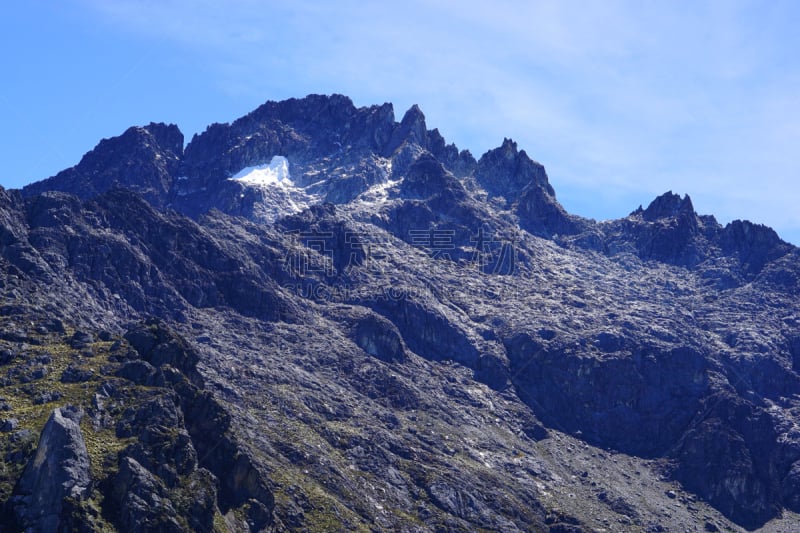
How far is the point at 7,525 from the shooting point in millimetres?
135750

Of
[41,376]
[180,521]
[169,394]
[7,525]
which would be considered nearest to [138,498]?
[180,521]

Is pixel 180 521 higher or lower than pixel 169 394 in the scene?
lower

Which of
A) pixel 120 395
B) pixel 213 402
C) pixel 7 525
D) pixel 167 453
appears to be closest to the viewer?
pixel 7 525

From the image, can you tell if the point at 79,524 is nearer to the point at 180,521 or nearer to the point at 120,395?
the point at 180,521

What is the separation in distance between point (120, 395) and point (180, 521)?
114 feet

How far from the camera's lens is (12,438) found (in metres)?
152

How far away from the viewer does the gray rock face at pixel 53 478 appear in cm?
13712

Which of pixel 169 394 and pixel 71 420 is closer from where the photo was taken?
pixel 71 420

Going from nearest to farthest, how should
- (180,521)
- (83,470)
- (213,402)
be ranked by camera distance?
(83,470) < (180,521) < (213,402)

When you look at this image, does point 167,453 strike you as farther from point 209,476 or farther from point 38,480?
point 38,480

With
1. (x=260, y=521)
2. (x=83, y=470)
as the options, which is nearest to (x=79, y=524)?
(x=83, y=470)

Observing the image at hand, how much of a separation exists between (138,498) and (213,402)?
4384cm

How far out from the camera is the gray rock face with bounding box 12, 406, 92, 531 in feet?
450

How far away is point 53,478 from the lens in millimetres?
141125
